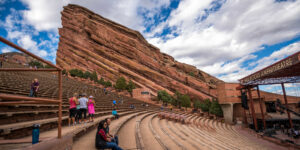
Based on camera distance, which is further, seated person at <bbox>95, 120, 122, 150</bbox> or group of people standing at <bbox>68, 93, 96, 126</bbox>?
group of people standing at <bbox>68, 93, 96, 126</bbox>

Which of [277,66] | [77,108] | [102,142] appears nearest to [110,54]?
[77,108]

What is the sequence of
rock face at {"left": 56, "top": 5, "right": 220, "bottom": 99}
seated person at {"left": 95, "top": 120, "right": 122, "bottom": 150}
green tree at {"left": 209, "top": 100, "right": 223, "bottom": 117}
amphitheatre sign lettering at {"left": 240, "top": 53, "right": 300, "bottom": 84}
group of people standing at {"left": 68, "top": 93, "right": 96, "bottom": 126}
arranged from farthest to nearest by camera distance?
1. rock face at {"left": 56, "top": 5, "right": 220, "bottom": 99}
2. green tree at {"left": 209, "top": 100, "right": 223, "bottom": 117}
3. amphitheatre sign lettering at {"left": 240, "top": 53, "right": 300, "bottom": 84}
4. group of people standing at {"left": 68, "top": 93, "right": 96, "bottom": 126}
5. seated person at {"left": 95, "top": 120, "right": 122, "bottom": 150}

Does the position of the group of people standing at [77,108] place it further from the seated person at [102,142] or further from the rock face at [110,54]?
the rock face at [110,54]

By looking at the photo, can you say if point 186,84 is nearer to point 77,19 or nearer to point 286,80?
point 286,80

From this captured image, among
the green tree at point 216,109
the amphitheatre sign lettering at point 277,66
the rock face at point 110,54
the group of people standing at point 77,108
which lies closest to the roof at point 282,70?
the amphitheatre sign lettering at point 277,66

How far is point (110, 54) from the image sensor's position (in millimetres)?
46000

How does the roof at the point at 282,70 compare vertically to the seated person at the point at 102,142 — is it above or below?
above

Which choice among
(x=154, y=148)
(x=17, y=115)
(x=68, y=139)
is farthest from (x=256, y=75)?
(x=17, y=115)

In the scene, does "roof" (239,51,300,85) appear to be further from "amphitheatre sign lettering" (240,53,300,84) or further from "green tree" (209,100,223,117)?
"green tree" (209,100,223,117)

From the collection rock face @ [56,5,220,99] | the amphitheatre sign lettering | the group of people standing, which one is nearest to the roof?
the amphitheatre sign lettering

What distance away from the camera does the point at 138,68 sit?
43.8 m

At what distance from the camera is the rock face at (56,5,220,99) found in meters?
42.9

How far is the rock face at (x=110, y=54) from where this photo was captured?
141ft

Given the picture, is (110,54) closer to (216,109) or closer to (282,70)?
(216,109)
